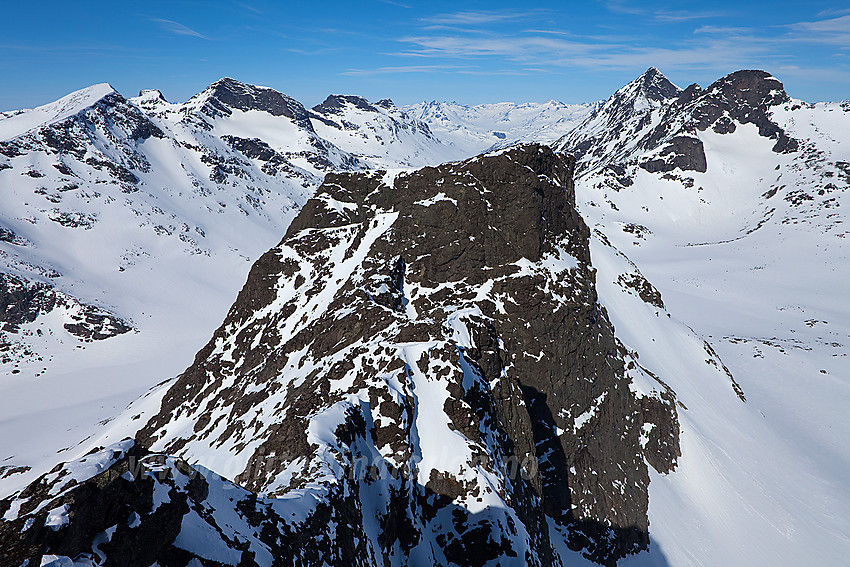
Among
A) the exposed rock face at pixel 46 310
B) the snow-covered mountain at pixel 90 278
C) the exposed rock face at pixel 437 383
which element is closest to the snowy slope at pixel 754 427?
the exposed rock face at pixel 437 383

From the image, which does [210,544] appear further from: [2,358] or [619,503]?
[2,358]

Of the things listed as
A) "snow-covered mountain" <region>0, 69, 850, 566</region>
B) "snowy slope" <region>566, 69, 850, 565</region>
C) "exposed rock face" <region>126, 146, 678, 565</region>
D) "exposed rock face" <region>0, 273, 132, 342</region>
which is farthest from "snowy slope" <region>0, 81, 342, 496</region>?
"snowy slope" <region>566, 69, 850, 565</region>

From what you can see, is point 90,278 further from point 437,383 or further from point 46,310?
point 437,383

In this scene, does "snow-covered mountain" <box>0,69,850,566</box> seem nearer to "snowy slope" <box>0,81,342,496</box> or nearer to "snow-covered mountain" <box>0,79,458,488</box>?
"snow-covered mountain" <box>0,79,458,488</box>

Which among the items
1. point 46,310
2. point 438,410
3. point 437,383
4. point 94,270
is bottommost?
point 46,310

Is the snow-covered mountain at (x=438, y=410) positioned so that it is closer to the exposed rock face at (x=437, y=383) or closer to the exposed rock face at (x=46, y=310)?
the exposed rock face at (x=437, y=383)

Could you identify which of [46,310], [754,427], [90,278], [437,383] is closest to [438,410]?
[437,383]

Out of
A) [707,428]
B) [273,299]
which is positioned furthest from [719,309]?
[273,299]

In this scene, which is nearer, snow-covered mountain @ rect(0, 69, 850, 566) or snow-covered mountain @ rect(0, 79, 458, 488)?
snow-covered mountain @ rect(0, 69, 850, 566)
